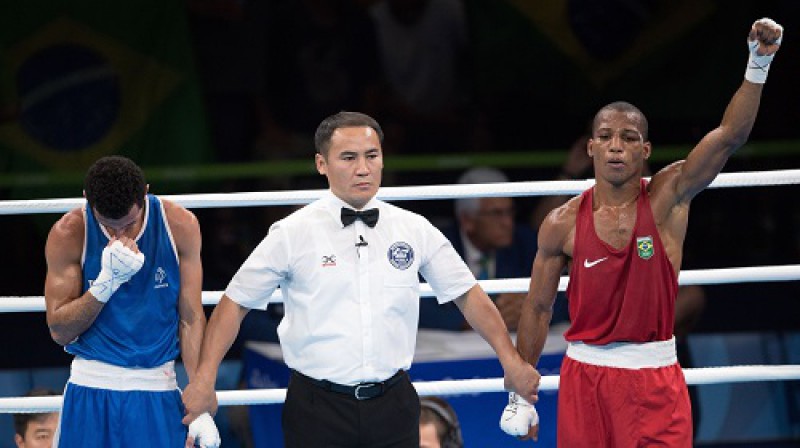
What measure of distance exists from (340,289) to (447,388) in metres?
0.67

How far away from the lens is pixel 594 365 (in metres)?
3.43

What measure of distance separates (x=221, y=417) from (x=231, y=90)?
2443mm

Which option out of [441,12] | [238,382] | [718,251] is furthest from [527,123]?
[238,382]

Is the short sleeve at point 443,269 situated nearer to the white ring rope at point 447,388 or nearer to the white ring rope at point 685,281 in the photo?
the white ring rope at point 685,281

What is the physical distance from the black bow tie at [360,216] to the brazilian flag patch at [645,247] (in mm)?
686

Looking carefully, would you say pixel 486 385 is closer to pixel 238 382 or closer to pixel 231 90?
pixel 238 382

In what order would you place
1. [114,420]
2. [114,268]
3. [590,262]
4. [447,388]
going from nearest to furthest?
[114,268] < [114,420] < [590,262] < [447,388]

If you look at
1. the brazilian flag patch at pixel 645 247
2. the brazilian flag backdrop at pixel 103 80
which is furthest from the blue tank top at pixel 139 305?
the brazilian flag backdrop at pixel 103 80

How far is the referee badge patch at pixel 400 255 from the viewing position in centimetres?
326

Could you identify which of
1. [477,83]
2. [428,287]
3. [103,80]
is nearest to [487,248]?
[428,287]

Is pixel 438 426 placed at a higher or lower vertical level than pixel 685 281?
lower

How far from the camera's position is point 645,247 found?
11.1 feet

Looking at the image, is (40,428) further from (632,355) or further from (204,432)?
(632,355)

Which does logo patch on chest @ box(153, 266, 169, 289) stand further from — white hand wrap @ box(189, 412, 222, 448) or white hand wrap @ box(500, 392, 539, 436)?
white hand wrap @ box(500, 392, 539, 436)
